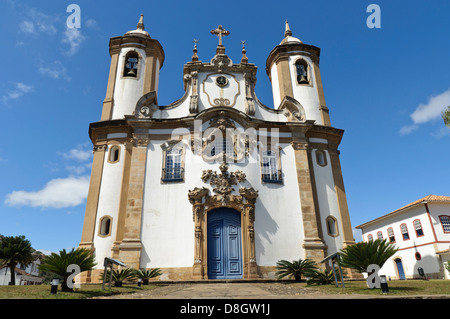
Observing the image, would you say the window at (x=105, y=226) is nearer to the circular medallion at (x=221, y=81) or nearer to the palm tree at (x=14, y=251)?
the circular medallion at (x=221, y=81)

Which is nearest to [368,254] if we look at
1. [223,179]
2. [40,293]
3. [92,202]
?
[223,179]

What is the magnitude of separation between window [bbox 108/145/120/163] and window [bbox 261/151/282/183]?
25.8 feet

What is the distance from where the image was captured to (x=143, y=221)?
1500 centimetres

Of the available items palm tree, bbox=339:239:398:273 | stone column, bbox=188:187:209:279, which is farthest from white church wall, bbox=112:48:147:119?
palm tree, bbox=339:239:398:273

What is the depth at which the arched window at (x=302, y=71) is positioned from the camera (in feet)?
66.2

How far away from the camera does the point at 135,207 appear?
15.2 meters

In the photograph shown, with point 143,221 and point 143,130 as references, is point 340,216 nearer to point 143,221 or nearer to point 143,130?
point 143,221

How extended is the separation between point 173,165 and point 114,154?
345 centimetres

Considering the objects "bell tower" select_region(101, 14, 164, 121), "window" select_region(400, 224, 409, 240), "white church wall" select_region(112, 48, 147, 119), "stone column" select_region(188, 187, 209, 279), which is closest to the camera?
"stone column" select_region(188, 187, 209, 279)

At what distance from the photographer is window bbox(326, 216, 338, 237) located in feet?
52.9

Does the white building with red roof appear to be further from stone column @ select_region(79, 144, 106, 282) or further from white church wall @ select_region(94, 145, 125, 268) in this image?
stone column @ select_region(79, 144, 106, 282)

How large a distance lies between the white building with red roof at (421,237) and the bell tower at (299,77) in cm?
1402

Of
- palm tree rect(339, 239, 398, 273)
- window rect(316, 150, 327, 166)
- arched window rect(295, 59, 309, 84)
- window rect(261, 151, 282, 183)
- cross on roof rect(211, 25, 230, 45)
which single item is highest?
cross on roof rect(211, 25, 230, 45)

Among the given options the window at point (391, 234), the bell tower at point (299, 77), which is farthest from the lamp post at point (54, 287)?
the window at point (391, 234)
